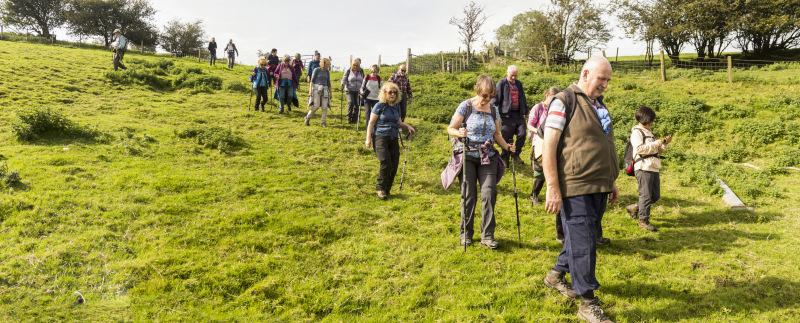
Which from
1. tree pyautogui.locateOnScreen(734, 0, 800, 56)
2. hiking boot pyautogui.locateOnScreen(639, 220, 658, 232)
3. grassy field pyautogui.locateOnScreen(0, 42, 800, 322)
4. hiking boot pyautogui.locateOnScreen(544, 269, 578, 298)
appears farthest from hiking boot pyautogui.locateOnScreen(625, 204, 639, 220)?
tree pyautogui.locateOnScreen(734, 0, 800, 56)

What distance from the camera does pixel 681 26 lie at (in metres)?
30.9

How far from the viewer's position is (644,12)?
34062mm

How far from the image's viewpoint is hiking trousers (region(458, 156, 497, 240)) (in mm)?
5266

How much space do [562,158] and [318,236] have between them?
3659mm

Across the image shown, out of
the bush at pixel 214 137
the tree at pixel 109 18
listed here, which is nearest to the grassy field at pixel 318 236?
the bush at pixel 214 137

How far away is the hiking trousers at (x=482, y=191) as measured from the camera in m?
5.27

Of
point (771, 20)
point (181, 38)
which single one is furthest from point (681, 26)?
point (181, 38)

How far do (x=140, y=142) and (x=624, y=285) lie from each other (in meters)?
10.6

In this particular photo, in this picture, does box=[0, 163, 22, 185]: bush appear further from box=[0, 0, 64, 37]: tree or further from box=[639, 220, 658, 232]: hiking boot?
box=[0, 0, 64, 37]: tree

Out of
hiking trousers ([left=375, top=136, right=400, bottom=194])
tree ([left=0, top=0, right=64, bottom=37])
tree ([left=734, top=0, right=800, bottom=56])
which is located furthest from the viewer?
tree ([left=0, top=0, right=64, bottom=37])

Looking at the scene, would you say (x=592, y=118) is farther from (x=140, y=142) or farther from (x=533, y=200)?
(x=140, y=142)

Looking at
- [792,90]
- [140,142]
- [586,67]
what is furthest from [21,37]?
[792,90]

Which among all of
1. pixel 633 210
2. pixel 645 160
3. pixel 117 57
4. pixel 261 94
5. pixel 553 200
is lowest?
pixel 633 210

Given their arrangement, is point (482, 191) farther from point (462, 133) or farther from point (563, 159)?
point (563, 159)
